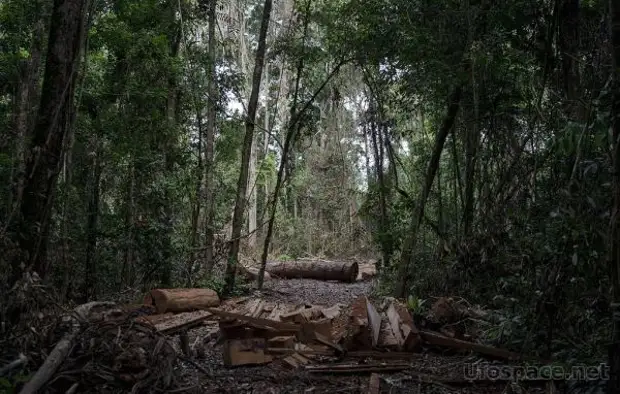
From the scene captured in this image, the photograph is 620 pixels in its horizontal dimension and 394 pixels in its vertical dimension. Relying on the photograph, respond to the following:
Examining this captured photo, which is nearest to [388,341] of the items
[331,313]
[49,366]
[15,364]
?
[331,313]

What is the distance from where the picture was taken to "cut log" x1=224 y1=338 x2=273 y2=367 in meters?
4.75

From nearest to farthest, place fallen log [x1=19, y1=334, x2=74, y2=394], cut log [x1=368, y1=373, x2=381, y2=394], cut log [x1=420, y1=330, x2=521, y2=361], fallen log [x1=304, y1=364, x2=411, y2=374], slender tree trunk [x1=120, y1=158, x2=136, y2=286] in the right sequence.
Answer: fallen log [x1=19, y1=334, x2=74, y2=394]
cut log [x1=368, y1=373, x2=381, y2=394]
fallen log [x1=304, y1=364, x2=411, y2=374]
cut log [x1=420, y1=330, x2=521, y2=361]
slender tree trunk [x1=120, y1=158, x2=136, y2=286]

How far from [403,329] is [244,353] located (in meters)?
1.83

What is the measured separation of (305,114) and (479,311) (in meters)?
6.73

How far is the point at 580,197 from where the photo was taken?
3.23 m

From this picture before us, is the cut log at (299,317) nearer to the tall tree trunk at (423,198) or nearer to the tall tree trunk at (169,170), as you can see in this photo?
the tall tree trunk at (423,198)

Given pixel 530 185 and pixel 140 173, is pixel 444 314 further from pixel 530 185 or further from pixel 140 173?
pixel 140 173

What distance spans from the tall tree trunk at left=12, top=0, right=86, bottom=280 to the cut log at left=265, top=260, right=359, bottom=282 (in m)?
10.5

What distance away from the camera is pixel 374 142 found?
13.3 metres

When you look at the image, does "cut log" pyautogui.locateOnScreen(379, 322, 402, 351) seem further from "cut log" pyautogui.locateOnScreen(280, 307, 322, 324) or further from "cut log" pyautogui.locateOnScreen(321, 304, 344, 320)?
"cut log" pyautogui.locateOnScreen(321, 304, 344, 320)

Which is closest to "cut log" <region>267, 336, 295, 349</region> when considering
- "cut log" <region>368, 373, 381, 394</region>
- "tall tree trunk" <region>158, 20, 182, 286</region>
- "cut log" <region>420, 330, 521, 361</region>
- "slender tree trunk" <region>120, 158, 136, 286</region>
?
"cut log" <region>368, 373, 381, 394</region>

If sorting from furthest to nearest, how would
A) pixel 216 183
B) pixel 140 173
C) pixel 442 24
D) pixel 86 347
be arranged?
pixel 216 183 < pixel 140 173 < pixel 442 24 < pixel 86 347

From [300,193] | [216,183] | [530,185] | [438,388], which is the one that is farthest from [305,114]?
[300,193]

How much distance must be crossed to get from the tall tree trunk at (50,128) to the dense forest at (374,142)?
0.6 inches
